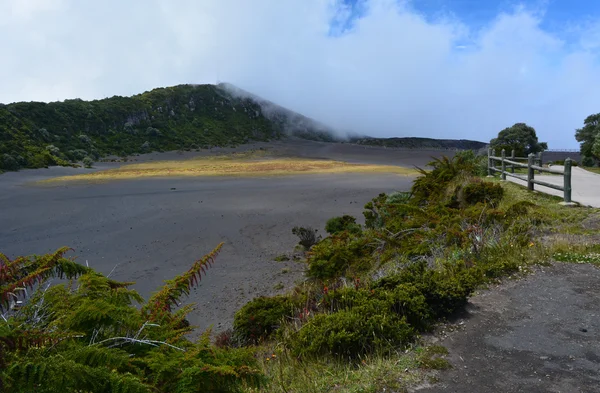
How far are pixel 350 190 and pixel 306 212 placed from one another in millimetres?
7250

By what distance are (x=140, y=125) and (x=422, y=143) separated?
202 feet

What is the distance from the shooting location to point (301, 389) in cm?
354

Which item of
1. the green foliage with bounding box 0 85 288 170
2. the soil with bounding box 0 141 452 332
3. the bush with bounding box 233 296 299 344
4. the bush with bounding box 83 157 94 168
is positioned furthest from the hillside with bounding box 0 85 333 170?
the bush with bounding box 233 296 299 344

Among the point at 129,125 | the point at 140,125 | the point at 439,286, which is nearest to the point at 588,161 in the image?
the point at 439,286

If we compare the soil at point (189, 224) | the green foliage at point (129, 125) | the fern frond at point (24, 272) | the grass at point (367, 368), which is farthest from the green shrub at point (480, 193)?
the green foliage at point (129, 125)

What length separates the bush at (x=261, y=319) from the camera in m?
6.22

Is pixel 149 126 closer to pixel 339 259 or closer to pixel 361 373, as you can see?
pixel 339 259

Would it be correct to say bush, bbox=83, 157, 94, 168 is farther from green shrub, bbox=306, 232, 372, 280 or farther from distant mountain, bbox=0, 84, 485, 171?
green shrub, bbox=306, 232, 372, 280

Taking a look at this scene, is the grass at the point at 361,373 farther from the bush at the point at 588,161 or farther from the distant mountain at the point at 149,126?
the distant mountain at the point at 149,126

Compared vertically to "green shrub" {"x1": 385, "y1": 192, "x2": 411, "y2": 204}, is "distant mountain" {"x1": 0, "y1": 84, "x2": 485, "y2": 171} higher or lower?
higher

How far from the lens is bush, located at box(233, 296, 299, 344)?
20.4 ft

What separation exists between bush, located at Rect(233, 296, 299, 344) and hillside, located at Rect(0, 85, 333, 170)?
38359 millimetres

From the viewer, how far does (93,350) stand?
86.4 inches

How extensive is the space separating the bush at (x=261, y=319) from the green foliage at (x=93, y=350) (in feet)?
11.1
